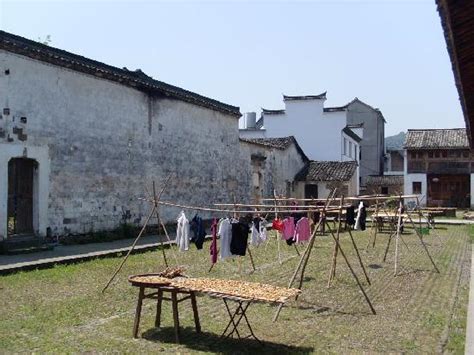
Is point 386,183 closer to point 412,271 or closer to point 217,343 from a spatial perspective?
point 412,271

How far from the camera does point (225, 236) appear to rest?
8.97 metres

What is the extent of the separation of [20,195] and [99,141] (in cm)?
301

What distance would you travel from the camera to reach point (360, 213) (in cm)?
1417

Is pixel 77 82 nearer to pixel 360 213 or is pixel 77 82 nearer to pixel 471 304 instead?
pixel 360 213

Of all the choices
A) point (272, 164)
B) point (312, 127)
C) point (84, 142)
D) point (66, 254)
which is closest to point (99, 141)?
point (84, 142)

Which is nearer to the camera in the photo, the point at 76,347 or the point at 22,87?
the point at 76,347

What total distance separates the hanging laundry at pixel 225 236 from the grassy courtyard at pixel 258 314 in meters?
0.94

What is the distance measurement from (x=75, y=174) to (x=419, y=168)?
103ft

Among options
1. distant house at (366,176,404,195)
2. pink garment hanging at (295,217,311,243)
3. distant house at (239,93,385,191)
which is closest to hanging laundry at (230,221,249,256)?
pink garment hanging at (295,217,311,243)

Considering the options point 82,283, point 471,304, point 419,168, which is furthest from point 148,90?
point 419,168

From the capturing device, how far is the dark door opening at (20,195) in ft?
43.1

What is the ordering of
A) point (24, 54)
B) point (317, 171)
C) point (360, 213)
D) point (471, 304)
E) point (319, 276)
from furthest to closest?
point (317, 171) → point (360, 213) → point (24, 54) → point (319, 276) → point (471, 304)

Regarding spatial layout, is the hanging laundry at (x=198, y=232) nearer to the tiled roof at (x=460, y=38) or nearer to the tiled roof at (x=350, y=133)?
the tiled roof at (x=460, y=38)

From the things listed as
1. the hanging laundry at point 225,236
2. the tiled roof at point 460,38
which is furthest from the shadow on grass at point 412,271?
the tiled roof at point 460,38
